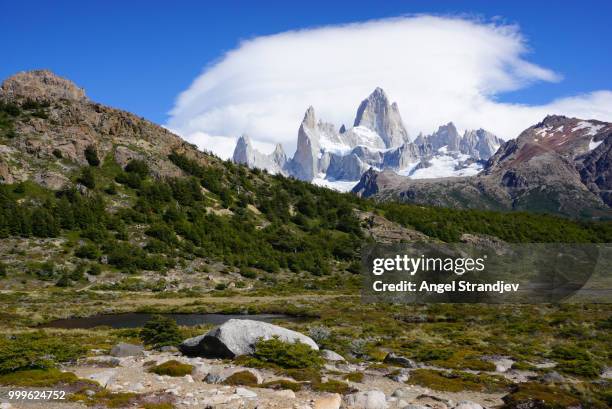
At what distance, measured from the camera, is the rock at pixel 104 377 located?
22955 millimetres

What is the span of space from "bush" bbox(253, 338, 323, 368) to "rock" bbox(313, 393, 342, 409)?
7.57 m

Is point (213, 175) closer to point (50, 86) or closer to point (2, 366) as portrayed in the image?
point (50, 86)

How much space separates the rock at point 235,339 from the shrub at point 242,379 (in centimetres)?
536

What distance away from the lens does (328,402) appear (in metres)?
19.8

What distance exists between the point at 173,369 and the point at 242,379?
4.21 metres

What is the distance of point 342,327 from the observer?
4981 cm

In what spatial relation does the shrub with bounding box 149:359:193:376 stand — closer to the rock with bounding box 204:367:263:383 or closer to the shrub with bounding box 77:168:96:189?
the rock with bounding box 204:367:263:383

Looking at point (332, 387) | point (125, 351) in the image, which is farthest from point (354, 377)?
point (125, 351)

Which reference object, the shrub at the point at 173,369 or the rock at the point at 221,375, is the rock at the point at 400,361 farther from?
the shrub at the point at 173,369

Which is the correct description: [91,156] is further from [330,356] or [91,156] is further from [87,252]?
[330,356]

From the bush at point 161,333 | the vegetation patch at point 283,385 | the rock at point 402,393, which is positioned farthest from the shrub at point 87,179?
Answer: the rock at point 402,393

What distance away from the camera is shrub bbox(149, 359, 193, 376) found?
25.6 metres

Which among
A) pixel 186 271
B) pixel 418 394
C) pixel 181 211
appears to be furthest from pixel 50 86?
pixel 418 394

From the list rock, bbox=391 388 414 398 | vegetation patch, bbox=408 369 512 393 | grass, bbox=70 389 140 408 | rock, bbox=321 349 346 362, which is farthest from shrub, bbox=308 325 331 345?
grass, bbox=70 389 140 408
